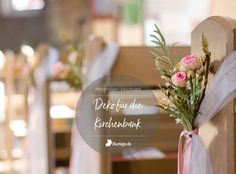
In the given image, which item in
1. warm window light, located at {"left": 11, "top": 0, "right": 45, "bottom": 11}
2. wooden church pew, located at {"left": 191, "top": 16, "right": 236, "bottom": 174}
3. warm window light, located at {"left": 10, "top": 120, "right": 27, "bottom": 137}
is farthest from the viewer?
warm window light, located at {"left": 11, "top": 0, "right": 45, "bottom": 11}

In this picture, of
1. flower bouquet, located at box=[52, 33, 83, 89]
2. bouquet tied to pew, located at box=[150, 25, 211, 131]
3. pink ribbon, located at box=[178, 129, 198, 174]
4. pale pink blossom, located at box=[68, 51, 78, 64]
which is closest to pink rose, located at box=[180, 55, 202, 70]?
bouquet tied to pew, located at box=[150, 25, 211, 131]

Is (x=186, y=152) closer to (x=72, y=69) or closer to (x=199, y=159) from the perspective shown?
(x=199, y=159)

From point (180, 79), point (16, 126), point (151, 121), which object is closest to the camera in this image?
point (180, 79)

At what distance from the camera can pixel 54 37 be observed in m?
8.96

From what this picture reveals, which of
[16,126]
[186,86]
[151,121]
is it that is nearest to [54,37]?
[16,126]

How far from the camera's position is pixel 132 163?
2520 mm

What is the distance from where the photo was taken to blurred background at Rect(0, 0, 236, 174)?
3.19 metres

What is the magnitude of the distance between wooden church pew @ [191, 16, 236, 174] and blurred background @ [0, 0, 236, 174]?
158mm

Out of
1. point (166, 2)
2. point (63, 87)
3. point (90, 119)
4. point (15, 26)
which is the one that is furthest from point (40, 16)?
point (90, 119)

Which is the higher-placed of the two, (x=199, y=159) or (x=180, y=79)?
(x=180, y=79)

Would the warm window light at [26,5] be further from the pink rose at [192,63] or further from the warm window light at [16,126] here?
the pink rose at [192,63]

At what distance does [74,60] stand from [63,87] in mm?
383

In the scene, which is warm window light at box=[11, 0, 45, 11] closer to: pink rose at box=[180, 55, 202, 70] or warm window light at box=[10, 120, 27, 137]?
warm window light at box=[10, 120, 27, 137]

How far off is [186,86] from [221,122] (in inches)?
5.3
